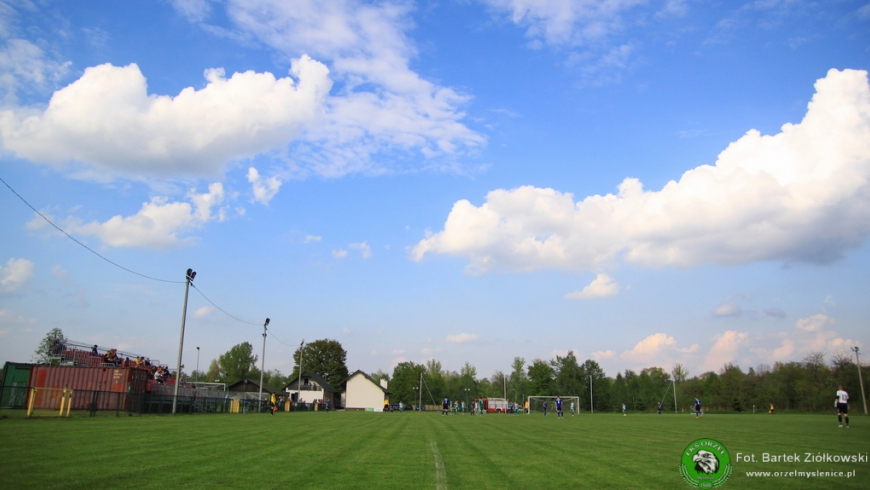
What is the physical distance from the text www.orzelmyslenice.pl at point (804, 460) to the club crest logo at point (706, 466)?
51 centimetres

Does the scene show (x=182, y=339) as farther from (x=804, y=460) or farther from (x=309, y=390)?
(x=309, y=390)

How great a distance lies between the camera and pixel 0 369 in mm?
37469

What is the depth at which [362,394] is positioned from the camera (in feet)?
308

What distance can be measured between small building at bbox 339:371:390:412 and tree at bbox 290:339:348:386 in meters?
24.0

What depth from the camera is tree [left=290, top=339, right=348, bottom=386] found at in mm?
117875

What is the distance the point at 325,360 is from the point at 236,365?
31.4m

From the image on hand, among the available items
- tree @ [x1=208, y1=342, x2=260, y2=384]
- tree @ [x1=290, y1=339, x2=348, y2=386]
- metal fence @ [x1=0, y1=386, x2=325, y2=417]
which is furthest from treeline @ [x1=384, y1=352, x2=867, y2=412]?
metal fence @ [x1=0, y1=386, x2=325, y2=417]

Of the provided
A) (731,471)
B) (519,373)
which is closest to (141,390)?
(731,471)

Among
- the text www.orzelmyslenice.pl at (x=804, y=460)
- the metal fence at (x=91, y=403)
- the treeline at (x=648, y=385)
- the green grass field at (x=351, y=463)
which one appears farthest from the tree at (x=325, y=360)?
the text www.orzelmyslenice.pl at (x=804, y=460)

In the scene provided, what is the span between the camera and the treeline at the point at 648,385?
250 feet

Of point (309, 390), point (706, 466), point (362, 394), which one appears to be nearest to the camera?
point (706, 466)

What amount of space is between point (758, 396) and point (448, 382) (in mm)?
72005

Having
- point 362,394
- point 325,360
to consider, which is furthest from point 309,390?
point 325,360

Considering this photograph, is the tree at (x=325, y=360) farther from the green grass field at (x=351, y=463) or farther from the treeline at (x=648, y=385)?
the green grass field at (x=351, y=463)
